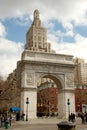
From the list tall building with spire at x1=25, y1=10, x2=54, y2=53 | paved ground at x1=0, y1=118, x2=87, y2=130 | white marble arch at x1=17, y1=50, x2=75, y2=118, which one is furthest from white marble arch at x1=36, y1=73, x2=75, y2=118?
tall building with spire at x1=25, y1=10, x2=54, y2=53

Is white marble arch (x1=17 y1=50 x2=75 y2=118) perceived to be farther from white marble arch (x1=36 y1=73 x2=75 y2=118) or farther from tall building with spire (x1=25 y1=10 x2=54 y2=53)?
tall building with spire (x1=25 y1=10 x2=54 y2=53)

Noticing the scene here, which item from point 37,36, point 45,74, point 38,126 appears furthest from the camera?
point 37,36

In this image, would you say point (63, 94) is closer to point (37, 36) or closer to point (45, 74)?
point (45, 74)

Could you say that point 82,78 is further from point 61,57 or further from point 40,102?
point 61,57

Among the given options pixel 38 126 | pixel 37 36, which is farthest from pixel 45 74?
pixel 37 36

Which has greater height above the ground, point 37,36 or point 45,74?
point 37,36

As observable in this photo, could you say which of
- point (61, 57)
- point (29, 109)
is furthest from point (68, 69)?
point (29, 109)

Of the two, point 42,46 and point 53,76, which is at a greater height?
point 42,46

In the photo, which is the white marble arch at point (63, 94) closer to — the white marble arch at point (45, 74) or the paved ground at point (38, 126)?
the white marble arch at point (45, 74)

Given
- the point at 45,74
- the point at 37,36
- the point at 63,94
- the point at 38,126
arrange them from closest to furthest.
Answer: the point at 38,126 → the point at 45,74 → the point at 63,94 → the point at 37,36

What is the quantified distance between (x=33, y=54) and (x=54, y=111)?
35.8 meters

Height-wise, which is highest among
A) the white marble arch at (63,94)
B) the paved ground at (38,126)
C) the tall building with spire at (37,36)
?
the tall building with spire at (37,36)

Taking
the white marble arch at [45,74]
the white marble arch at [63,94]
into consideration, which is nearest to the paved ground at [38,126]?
the white marble arch at [45,74]

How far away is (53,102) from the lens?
73.1 m
